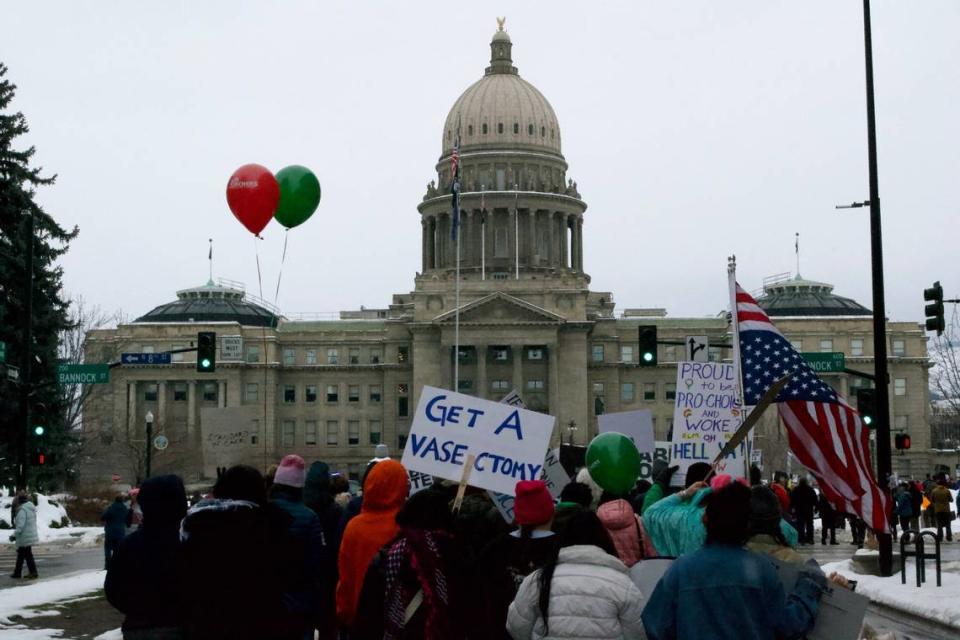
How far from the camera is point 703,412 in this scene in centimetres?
2064

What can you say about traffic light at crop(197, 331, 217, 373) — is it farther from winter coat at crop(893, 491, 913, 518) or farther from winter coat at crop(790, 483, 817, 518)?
winter coat at crop(893, 491, 913, 518)

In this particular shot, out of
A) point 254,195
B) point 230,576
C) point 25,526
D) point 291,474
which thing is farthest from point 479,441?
point 25,526

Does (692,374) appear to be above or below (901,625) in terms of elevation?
above

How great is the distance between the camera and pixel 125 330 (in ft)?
392

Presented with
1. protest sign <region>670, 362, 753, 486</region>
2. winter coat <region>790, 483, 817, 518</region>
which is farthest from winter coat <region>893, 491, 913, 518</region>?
protest sign <region>670, 362, 753, 486</region>

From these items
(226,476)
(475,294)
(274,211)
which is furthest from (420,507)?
(475,294)

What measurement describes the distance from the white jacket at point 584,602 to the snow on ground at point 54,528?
39.1 metres

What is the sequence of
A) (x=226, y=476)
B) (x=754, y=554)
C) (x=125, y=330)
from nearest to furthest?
(x=754, y=554)
(x=226, y=476)
(x=125, y=330)

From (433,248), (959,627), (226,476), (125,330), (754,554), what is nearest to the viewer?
(754,554)

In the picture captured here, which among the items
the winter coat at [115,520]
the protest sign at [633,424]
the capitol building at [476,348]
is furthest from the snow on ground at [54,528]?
the capitol building at [476,348]

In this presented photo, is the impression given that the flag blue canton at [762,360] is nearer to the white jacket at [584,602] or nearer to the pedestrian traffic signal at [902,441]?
the white jacket at [584,602]

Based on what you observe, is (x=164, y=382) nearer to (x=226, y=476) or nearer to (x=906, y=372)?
(x=906, y=372)

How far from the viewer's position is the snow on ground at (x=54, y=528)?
47688mm

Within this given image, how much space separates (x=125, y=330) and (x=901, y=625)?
10403 centimetres
